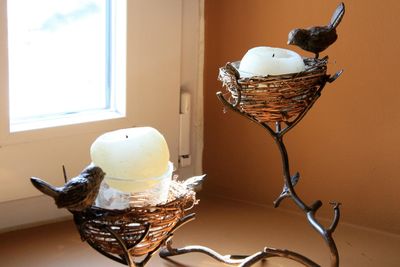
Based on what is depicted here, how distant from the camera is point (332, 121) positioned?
1.16m

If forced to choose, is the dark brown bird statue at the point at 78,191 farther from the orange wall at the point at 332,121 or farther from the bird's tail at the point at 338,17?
the orange wall at the point at 332,121

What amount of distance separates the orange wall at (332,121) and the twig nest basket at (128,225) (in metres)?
0.42

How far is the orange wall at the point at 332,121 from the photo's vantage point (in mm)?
1107

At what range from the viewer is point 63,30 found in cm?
114

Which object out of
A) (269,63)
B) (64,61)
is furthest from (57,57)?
(269,63)

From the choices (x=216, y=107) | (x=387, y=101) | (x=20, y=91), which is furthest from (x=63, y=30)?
(x=387, y=101)

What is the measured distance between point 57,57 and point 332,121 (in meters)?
0.45

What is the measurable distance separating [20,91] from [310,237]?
500mm

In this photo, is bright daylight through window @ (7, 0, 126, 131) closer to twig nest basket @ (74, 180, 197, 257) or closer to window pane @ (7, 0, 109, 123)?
window pane @ (7, 0, 109, 123)

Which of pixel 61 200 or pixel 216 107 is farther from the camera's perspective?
pixel 216 107

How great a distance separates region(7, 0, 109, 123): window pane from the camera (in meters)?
1.09

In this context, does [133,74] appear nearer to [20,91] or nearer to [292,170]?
[20,91]

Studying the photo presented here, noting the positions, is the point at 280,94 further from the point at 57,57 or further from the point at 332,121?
the point at 57,57

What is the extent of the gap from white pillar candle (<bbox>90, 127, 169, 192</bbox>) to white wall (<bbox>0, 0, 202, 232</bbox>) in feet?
1.01
